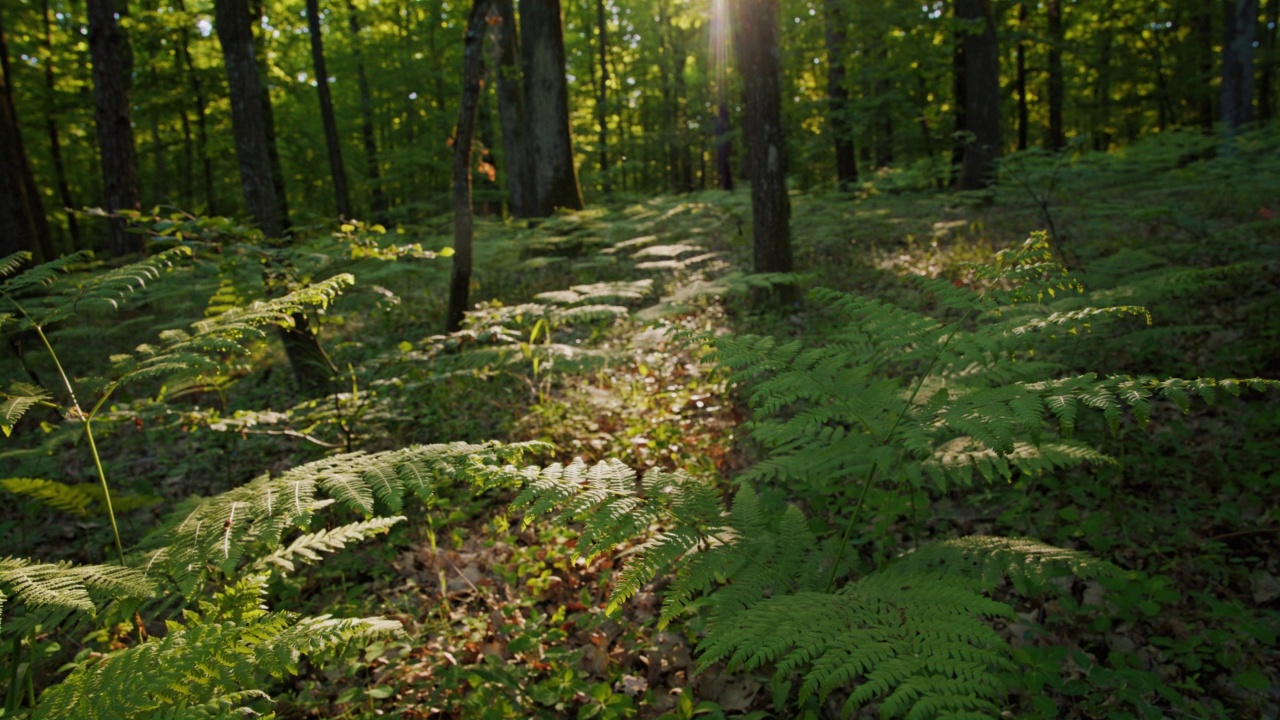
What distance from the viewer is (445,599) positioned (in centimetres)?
322

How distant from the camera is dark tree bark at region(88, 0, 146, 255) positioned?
9.01m

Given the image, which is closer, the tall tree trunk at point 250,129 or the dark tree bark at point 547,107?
the tall tree trunk at point 250,129

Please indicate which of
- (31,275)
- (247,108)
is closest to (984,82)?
(247,108)

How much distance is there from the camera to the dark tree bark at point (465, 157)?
5848 millimetres

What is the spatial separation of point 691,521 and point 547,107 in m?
9.28

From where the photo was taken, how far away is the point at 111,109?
9.63 metres

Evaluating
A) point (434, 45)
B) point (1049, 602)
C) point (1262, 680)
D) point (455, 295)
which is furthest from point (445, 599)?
point (434, 45)

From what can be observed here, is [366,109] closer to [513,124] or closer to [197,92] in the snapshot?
[197,92]

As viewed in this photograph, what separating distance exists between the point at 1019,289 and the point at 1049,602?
1580 mm

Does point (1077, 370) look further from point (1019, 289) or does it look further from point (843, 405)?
point (843, 405)

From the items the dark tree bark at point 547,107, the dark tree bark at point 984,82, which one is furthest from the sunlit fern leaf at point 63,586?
the dark tree bark at point 984,82

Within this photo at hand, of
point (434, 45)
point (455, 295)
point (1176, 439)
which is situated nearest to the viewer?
point (1176, 439)

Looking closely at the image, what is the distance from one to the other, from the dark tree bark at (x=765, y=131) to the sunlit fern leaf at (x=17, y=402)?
5599mm

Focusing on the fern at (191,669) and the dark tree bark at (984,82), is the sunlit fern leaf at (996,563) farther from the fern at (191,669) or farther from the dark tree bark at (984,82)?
the dark tree bark at (984,82)
